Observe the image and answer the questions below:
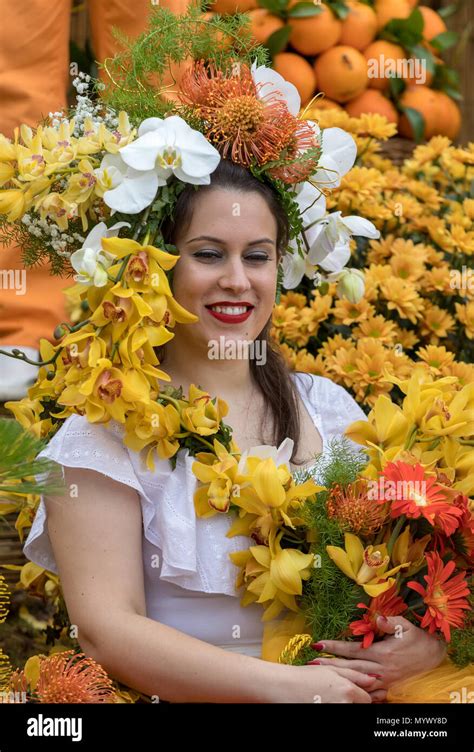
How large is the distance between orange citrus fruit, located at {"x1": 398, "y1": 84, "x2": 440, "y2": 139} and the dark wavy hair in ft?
4.74

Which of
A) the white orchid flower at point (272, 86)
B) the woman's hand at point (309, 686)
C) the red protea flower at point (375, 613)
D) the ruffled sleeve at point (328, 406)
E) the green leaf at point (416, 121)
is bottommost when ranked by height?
the woman's hand at point (309, 686)

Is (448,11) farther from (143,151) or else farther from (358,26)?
(143,151)

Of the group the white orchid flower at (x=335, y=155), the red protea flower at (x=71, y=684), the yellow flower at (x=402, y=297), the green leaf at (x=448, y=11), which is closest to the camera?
the red protea flower at (x=71, y=684)

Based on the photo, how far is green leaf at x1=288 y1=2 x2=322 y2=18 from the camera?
125 inches

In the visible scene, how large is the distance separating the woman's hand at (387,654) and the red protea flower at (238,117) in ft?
2.50

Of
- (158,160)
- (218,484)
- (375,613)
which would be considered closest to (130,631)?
(218,484)

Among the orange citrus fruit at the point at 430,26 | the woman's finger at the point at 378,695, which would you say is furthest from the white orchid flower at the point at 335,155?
the orange citrus fruit at the point at 430,26

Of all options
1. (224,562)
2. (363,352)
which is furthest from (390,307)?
(224,562)

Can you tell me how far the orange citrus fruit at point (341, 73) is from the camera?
3.17m

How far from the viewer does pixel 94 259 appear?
160 cm

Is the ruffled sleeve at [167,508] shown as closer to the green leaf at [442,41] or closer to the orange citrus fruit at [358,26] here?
the orange citrus fruit at [358,26]

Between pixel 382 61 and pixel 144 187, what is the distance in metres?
1.79

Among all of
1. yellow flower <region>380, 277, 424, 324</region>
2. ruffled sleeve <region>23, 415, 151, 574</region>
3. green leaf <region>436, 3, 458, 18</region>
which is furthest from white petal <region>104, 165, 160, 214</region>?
green leaf <region>436, 3, 458, 18</region>

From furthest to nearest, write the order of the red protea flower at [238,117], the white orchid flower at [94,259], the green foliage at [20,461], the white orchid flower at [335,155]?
the white orchid flower at [335,155], the red protea flower at [238,117], the white orchid flower at [94,259], the green foliage at [20,461]
